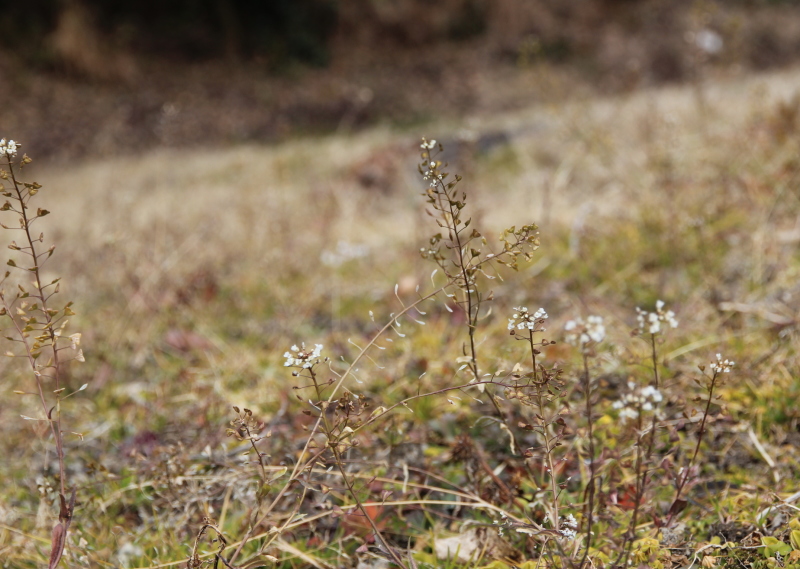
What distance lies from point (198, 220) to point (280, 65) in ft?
29.9

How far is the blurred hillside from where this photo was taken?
37.9 ft

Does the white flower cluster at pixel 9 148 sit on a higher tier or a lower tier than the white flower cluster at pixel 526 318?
higher

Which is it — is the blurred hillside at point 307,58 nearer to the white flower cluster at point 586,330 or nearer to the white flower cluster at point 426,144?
the white flower cluster at point 426,144

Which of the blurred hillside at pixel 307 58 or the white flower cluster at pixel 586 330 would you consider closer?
the white flower cluster at pixel 586 330

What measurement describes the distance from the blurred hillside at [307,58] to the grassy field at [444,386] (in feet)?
23.0

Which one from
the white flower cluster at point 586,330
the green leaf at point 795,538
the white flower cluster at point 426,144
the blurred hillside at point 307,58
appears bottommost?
the green leaf at point 795,538

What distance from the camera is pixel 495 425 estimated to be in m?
Answer: 1.93

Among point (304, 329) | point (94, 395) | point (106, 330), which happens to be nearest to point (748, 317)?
point (304, 329)

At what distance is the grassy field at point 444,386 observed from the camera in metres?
1.36

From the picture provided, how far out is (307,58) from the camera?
13.6 meters

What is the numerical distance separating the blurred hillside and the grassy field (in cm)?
701

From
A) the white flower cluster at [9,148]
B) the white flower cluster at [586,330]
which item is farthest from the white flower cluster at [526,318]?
the white flower cluster at [9,148]

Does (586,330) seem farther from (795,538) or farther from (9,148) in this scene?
(9,148)

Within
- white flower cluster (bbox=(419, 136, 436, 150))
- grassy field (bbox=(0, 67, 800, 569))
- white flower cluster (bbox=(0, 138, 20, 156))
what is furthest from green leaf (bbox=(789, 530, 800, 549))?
white flower cluster (bbox=(0, 138, 20, 156))
